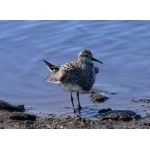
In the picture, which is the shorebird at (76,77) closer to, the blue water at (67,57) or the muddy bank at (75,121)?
the blue water at (67,57)

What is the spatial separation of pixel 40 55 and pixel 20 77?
158 cm

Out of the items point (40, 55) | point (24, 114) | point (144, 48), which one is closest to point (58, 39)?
point (40, 55)

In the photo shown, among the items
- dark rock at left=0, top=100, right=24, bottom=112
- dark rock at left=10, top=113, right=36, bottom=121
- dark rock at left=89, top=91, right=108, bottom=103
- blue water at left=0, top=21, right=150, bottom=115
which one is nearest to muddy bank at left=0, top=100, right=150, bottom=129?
dark rock at left=10, top=113, right=36, bottom=121

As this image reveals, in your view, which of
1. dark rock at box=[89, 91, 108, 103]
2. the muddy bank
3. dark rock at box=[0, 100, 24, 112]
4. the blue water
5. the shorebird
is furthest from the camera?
the blue water

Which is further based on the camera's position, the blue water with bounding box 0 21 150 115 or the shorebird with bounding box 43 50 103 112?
the blue water with bounding box 0 21 150 115

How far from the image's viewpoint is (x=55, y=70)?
11.4 metres

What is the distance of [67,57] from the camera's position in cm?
1438

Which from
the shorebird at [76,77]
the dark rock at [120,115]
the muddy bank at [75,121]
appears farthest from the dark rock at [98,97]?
the dark rock at [120,115]

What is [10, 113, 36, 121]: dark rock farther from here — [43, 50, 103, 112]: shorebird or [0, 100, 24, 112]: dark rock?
[43, 50, 103, 112]: shorebird

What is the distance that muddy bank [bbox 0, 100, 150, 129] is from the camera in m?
9.65

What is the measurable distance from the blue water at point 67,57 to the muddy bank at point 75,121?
1.98 feet

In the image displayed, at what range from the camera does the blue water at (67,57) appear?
11.7m

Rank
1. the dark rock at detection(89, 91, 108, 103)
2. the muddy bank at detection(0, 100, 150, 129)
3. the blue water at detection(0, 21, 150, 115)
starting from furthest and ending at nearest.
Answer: the blue water at detection(0, 21, 150, 115), the dark rock at detection(89, 91, 108, 103), the muddy bank at detection(0, 100, 150, 129)

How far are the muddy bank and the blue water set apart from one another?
60 cm
